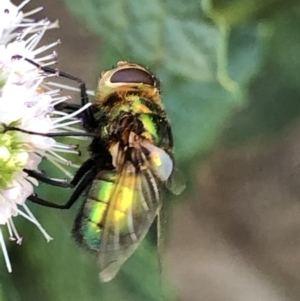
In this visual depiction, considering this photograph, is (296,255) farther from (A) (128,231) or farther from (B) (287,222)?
(A) (128,231)

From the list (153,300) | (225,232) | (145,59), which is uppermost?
(145,59)

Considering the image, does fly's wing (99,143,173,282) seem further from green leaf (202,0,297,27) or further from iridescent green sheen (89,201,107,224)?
green leaf (202,0,297,27)

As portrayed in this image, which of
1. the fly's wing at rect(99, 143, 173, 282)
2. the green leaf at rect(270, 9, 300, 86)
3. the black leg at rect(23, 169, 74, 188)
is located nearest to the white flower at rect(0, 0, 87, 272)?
the black leg at rect(23, 169, 74, 188)

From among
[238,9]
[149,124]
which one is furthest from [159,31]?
[149,124]

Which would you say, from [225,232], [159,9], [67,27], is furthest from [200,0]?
[225,232]

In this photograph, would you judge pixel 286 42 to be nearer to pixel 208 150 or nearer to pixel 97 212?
pixel 208 150

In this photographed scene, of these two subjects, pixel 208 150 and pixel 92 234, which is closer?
pixel 92 234
